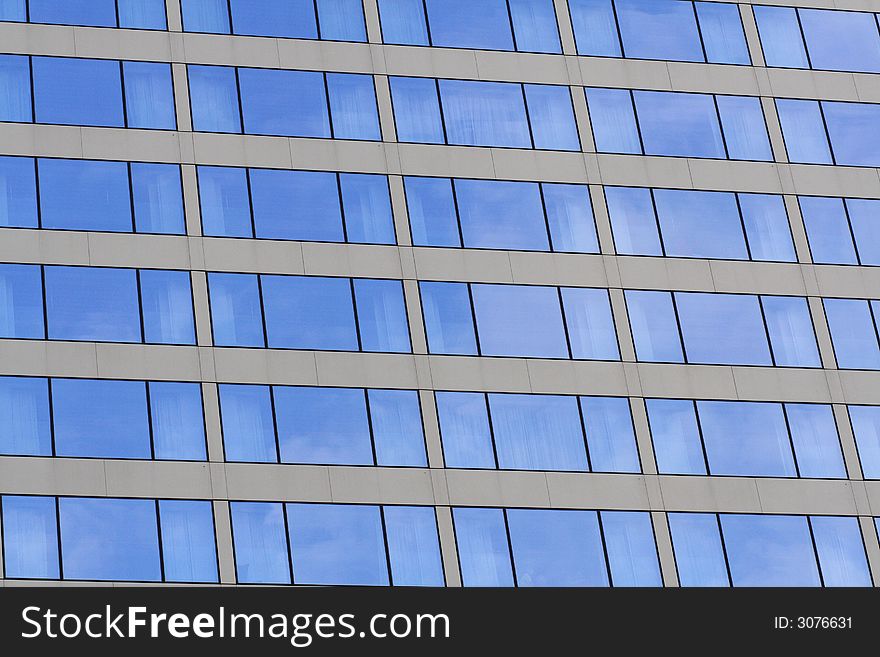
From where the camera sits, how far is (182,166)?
47.9m

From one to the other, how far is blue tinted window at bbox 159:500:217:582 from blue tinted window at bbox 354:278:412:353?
634 cm

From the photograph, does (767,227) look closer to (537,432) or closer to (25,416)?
(537,432)

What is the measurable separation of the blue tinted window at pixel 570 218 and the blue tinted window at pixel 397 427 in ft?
21.1

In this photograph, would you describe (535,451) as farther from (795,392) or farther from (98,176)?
(98,176)

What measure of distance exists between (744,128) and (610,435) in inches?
429

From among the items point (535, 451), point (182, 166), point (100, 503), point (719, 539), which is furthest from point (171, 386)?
point (719, 539)

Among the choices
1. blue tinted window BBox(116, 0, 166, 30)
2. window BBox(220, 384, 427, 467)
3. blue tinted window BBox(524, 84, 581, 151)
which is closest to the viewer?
window BBox(220, 384, 427, 467)

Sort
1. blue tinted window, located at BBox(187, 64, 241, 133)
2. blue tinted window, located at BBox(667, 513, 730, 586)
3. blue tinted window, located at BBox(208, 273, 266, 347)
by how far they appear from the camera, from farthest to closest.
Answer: blue tinted window, located at BBox(187, 64, 241, 133) → blue tinted window, located at BBox(208, 273, 266, 347) → blue tinted window, located at BBox(667, 513, 730, 586)

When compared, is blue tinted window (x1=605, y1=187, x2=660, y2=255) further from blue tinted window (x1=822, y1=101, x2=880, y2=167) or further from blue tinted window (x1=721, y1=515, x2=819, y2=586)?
blue tinted window (x1=721, y1=515, x2=819, y2=586)

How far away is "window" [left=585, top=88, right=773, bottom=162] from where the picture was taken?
50969mm

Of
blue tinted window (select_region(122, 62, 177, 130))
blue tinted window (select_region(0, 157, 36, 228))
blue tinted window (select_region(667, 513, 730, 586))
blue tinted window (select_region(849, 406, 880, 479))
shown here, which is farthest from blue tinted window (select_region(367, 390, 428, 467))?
blue tinted window (select_region(849, 406, 880, 479))

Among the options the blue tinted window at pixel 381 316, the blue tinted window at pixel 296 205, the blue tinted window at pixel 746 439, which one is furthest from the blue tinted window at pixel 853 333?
the blue tinted window at pixel 296 205

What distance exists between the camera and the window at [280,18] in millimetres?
49844

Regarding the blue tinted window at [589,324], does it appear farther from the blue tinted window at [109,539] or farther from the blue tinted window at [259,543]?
the blue tinted window at [109,539]
